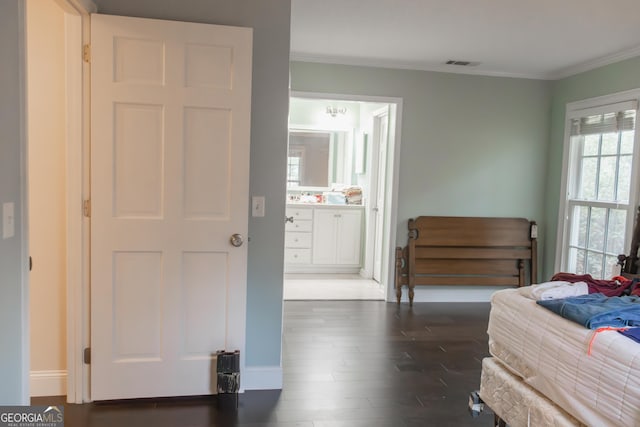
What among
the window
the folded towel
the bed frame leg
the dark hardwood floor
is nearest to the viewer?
the folded towel

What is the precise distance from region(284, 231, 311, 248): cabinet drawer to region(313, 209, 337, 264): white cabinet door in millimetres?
91

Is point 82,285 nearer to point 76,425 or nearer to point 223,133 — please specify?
point 76,425

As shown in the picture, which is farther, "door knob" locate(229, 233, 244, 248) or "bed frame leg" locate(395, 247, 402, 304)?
"bed frame leg" locate(395, 247, 402, 304)

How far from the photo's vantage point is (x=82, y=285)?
2449 millimetres

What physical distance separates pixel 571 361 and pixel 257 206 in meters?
1.71

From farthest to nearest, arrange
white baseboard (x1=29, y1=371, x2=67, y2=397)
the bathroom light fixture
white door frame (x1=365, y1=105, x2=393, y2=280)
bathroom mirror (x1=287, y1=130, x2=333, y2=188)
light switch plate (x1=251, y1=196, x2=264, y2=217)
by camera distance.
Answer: bathroom mirror (x1=287, y1=130, x2=333, y2=188) → the bathroom light fixture → white door frame (x1=365, y1=105, x2=393, y2=280) → light switch plate (x1=251, y1=196, x2=264, y2=217) → white baseboard (x1=29, y1=371, x2=67, y2=397)

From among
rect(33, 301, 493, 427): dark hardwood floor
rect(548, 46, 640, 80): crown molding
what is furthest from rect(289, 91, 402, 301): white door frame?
rect(548, 46, 640, 80): crown molding

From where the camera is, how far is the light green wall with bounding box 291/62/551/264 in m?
4.77

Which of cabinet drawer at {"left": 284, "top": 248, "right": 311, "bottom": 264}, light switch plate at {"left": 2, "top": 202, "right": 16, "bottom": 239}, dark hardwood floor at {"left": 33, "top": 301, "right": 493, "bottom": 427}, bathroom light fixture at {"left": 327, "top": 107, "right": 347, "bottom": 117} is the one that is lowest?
dark hardwood floor at {"left": 33, "top": 301, "right": 493, "bottom": 427}

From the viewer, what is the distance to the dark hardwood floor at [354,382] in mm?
2459

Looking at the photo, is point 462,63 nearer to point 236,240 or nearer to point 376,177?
point 376,177

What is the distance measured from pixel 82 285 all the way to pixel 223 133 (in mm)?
1072

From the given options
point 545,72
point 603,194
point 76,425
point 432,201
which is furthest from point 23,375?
point 545,72

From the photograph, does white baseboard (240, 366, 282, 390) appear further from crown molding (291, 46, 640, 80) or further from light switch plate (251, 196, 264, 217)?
crown molding (291, 46, 640, 80)
